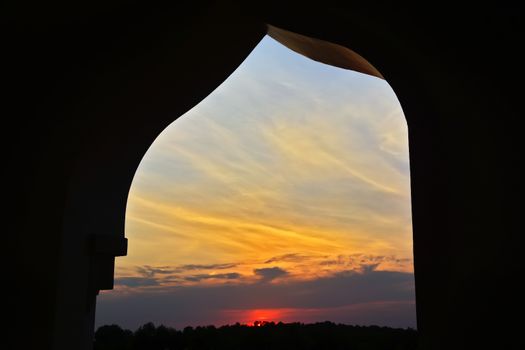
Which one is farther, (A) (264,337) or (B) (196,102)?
(A) (264,337)

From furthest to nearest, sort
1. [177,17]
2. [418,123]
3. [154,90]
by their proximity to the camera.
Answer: [154,90] < [177,17] < [418,123]

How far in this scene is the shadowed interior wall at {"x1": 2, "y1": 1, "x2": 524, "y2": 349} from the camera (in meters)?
2.81

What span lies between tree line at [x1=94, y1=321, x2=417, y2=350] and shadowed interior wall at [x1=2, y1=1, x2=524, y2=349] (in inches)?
94.6

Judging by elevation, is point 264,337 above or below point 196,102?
below

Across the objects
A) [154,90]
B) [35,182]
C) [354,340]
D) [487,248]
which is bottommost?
[354,340]

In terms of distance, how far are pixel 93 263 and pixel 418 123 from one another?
2819 millimetres

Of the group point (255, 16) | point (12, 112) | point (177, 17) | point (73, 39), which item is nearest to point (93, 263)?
point (12, 112)

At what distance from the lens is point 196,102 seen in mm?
4672

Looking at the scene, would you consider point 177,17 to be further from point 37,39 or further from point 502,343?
point 502,343

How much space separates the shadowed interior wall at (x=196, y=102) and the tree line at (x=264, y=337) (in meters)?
2.40

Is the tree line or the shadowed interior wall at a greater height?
the shadowed interior wall

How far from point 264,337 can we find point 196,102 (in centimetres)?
313

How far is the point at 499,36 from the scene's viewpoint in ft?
8.98

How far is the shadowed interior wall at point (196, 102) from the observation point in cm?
281
